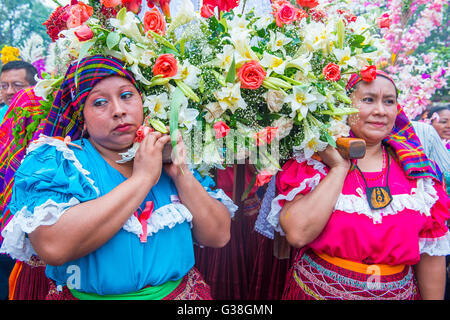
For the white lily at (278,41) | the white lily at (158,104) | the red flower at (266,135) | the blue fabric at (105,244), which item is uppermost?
the white lily at (278,41)

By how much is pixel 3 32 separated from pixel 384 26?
18.7 meters

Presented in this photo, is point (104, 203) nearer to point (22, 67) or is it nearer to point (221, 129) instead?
point (221, 129)

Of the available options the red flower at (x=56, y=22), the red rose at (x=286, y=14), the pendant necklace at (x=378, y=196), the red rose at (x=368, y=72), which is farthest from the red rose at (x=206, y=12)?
the pendant necklace at (x=378, y=196)

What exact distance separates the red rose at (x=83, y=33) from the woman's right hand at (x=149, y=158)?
486mm

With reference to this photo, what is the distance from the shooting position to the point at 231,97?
154 cm

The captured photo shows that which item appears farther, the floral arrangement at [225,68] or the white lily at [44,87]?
the white lily at [44,87]

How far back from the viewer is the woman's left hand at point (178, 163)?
1.51 meters

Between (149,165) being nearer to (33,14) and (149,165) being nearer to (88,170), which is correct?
(88,170)

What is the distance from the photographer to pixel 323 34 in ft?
5.57

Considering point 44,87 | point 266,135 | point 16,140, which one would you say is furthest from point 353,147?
point 16,140

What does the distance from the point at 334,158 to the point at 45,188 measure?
56.6 inches

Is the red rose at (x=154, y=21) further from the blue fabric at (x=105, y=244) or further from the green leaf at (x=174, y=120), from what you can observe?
the blue fabric at (x=105, y=244)

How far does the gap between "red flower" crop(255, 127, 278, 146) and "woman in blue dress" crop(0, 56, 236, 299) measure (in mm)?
360

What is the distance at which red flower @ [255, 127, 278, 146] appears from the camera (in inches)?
62.0
